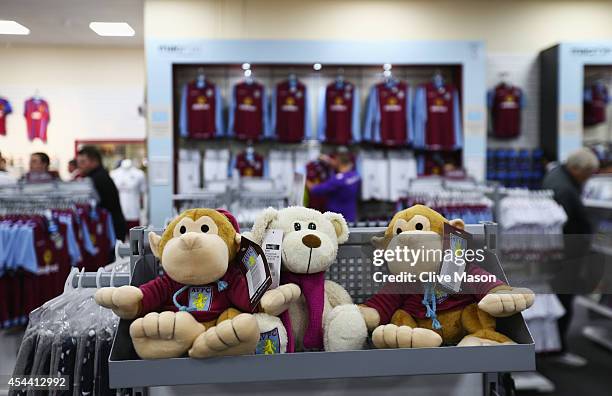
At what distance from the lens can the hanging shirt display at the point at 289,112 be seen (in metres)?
6.54

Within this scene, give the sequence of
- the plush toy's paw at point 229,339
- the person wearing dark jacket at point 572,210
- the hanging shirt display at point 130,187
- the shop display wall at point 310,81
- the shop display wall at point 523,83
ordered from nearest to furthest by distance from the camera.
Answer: the plush toy's paw at point 229,339 → the person wearing dark jacket at point 572,210 → the hanging shirt display at point 130,187 → the shop display wall at point 310,81 → the shop display wall at point 523,83

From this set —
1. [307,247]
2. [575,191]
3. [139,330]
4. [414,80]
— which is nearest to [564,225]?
[575,191]

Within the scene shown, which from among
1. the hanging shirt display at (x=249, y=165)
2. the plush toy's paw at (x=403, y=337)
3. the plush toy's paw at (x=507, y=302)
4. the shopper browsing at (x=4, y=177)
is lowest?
the plush toy's paw at (x=403, y=337)

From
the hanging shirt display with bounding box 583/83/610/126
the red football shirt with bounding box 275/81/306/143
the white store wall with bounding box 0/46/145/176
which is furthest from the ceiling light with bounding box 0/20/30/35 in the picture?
the hanging shirt display with bounding box 583/83/610/126

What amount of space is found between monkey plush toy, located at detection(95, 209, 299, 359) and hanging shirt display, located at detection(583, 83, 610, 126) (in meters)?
6.67

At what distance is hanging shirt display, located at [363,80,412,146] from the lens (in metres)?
6.52

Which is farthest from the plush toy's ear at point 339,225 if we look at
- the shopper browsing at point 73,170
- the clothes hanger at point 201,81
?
the clothes hanger at point 201,81

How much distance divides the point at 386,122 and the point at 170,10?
2811 millimetres

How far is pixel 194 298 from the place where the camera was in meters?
1.21

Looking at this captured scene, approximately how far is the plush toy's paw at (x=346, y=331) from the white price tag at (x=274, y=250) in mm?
163

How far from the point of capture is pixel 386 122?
6.54 m

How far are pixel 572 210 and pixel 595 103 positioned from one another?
12.8 feet

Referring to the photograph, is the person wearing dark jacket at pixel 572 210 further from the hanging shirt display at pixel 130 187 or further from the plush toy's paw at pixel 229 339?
the hanging shirt display at pixel 130 187

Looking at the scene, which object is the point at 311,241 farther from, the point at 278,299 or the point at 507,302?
the point at 507,302
